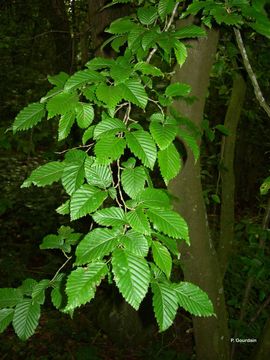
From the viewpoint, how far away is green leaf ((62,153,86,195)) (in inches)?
46.8

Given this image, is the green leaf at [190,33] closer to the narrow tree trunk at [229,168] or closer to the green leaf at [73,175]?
the green leaf at [73,175]

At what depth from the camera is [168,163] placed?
1.15 meters

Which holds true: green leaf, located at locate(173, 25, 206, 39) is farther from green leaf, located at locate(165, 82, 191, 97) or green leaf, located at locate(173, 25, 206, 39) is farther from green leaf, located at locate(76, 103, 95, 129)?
green leaf, located at locate(76, 103, 95, 129)

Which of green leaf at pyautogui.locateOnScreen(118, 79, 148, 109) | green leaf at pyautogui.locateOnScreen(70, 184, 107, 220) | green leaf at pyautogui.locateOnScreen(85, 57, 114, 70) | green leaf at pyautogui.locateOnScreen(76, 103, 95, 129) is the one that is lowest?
green leaf at pyautogui.locateOnScreen(70, 184, 107, 220)

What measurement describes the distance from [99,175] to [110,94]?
251 mm

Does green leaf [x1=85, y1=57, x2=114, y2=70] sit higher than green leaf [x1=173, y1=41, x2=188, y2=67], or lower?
higher

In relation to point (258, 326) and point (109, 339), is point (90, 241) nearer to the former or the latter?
point (258, 326)

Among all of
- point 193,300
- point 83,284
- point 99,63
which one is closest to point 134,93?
point 99,63

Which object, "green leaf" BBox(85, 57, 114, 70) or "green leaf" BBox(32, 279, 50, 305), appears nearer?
"green leaf" BBox(85, 57, 114, 70)

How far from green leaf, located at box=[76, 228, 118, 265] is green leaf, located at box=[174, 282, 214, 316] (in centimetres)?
41

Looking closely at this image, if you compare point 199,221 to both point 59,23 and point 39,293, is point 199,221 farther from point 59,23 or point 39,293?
point 59,23

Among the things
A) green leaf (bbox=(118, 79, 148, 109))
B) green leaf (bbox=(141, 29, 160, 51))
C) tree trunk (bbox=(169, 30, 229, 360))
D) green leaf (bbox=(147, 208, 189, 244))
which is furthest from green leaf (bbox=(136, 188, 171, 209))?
tree trunk (bbox=(169, 30, 229, 360))

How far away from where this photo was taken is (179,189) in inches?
86.7

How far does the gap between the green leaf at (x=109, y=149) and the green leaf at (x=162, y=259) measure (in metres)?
0.29
